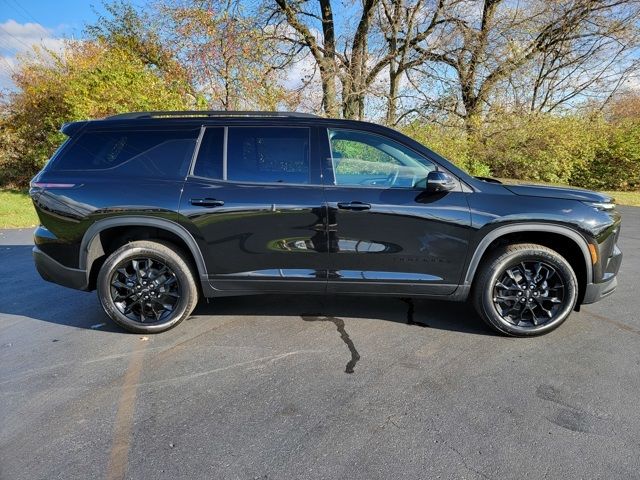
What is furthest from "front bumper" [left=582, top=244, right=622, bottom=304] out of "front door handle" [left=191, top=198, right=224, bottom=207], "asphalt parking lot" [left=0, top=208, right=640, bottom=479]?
"front door handle" [left=191, top=198, right=224, bottom=207]

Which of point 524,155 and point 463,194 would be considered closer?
point 463,194

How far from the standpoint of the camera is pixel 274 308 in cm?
420

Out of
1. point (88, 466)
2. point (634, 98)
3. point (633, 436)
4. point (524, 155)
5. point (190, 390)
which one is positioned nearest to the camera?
point (88, 466)

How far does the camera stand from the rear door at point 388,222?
3367 mm

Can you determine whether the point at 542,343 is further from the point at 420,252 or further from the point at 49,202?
the point at 49,202

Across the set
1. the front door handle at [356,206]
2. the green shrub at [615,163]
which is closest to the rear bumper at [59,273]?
the front door handle at [356,206]

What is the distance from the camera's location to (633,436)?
90.8 inches

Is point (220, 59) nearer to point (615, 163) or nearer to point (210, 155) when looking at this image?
point (210, 155)

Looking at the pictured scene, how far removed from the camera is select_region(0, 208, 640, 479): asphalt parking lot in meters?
2.13

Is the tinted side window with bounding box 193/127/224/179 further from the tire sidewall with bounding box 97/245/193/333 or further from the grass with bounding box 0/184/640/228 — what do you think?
the grass with bounding box 0/184/640/228

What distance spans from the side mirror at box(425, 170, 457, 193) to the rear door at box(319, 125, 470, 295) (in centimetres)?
6

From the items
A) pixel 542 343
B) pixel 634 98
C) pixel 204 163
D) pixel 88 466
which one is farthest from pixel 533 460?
pixel 634 98

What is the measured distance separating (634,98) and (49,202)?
25.8 meters

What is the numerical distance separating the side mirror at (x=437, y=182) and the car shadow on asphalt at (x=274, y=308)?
50.6 inches
